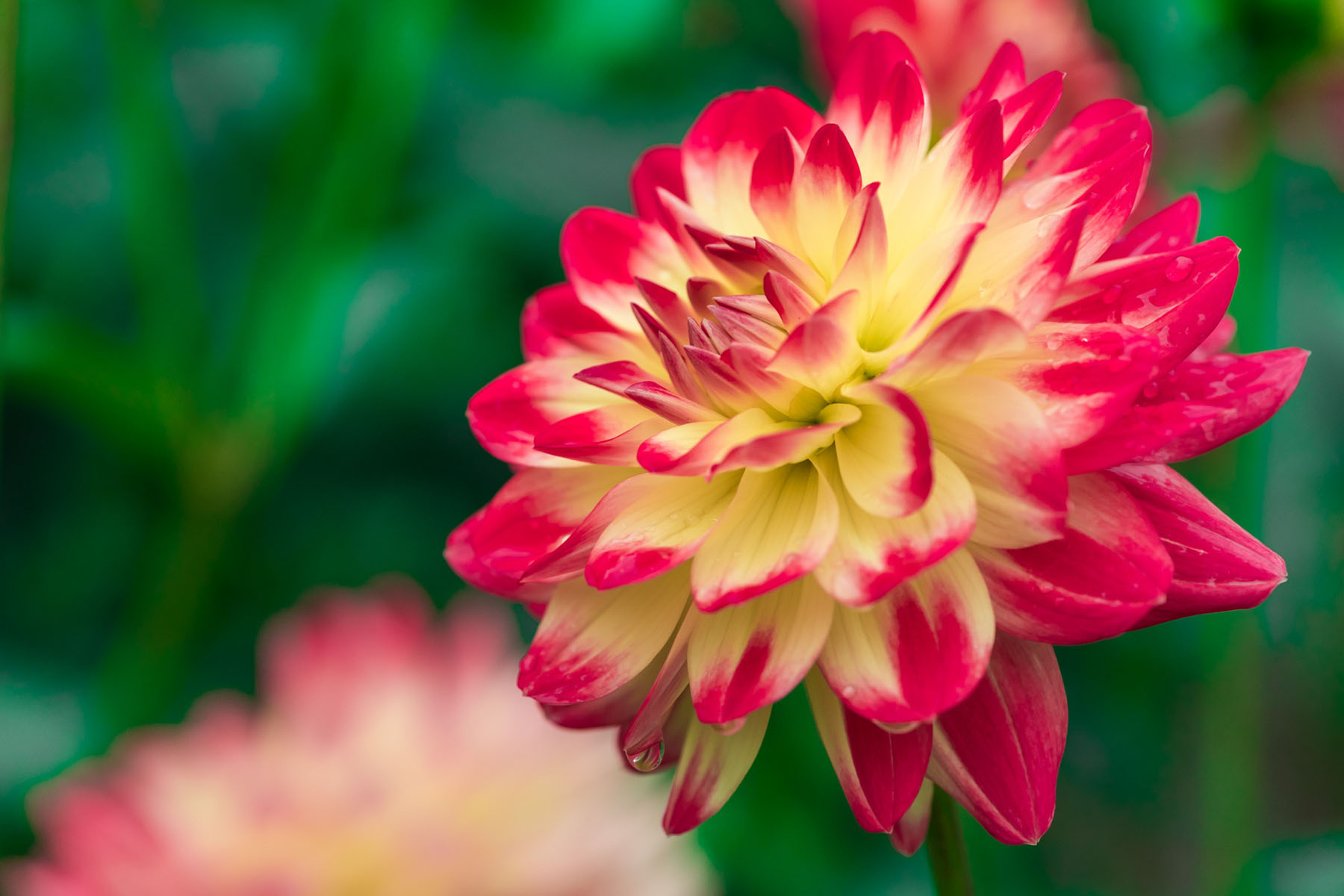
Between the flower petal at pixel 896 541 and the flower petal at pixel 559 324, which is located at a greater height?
the flower petal at pixel 559 324

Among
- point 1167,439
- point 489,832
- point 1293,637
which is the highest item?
point 1167,439

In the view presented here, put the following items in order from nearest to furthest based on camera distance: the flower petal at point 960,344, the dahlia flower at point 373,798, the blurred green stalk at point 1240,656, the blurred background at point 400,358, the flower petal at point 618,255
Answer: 1. the flower petal at point 960,344
2. the flower petal at point 618,255
3. the dahlia flower at point 373,798
4. the blurred green stalk at point 1240,656
5. the blurred background at point 400,358

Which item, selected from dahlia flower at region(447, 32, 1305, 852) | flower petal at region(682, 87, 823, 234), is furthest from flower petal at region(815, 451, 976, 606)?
flower petal at region(682, 87, 823, 234)

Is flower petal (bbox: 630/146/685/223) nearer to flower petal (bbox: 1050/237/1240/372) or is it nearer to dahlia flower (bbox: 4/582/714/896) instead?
flower petal (bbox: 1050/237/1240/372)

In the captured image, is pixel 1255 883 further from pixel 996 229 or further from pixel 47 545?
pixel 47 545

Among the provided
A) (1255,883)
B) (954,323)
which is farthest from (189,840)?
(1255,883)

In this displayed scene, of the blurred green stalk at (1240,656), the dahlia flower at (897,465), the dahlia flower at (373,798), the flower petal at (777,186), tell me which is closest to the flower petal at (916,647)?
the dahlia flower at (897,465)

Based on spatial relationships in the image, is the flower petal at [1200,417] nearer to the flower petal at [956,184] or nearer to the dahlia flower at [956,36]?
the flower petal at [956,184]

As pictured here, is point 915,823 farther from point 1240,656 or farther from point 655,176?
point 1240,656
